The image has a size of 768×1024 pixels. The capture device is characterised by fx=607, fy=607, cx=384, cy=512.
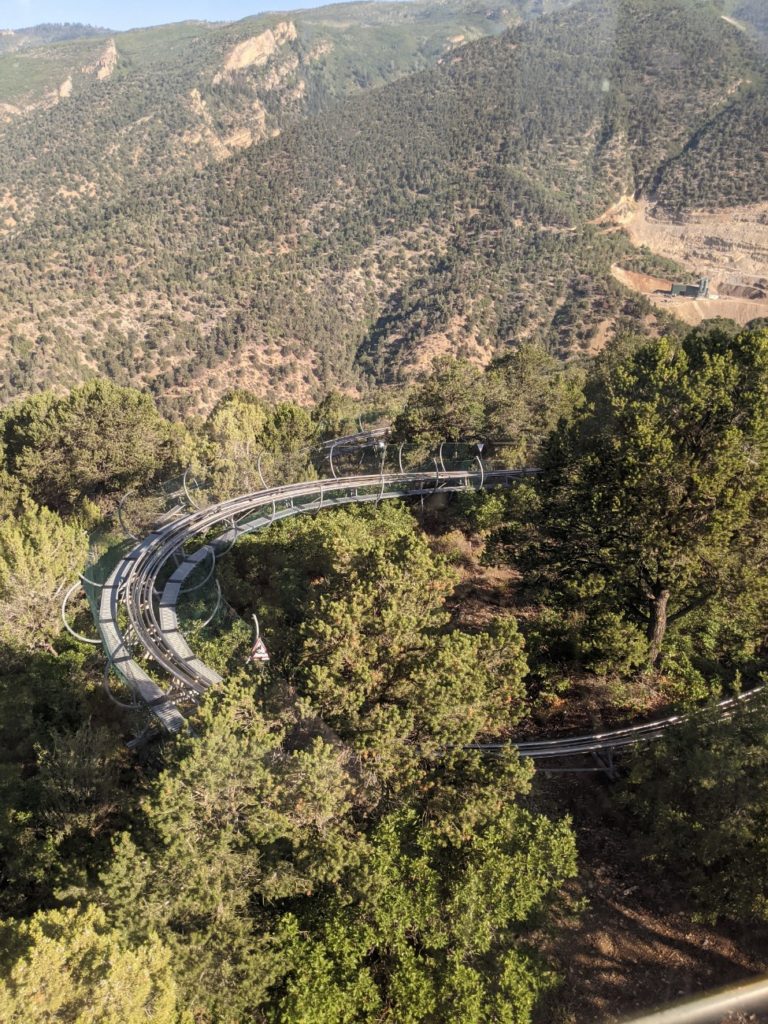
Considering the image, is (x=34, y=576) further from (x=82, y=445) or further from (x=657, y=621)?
(x=657, y=621)

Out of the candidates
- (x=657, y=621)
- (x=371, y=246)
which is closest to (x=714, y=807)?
(x=657, y=621)

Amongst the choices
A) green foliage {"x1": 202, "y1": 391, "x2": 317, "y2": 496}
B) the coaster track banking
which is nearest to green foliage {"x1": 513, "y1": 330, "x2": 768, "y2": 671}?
the coaster track banking

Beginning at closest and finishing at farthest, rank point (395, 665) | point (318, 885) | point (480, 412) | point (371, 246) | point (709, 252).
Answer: point (318, 885)
point (395, 665)
point (480, 412)
point (709, 252)
point (371, 246)

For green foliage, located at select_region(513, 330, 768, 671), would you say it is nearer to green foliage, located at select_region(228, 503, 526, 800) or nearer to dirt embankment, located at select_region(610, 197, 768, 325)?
green foliage, located at select_region(228, 503, 526, 800)

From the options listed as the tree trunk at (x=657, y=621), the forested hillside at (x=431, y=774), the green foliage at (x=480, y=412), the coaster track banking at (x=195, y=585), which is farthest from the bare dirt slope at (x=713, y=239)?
the forested hillside at (x=431, y=774)

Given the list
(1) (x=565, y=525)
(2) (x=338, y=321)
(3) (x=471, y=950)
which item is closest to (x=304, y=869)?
(3) (x=471, y=950)

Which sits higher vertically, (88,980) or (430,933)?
(88,980)

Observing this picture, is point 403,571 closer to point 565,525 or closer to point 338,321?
point 565,525
